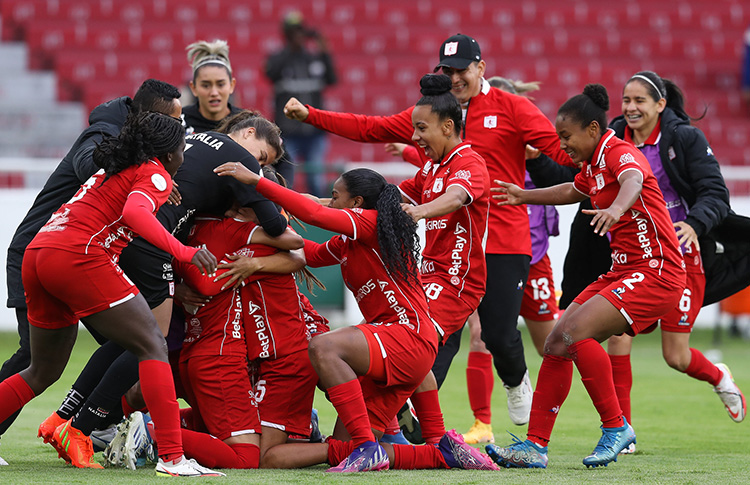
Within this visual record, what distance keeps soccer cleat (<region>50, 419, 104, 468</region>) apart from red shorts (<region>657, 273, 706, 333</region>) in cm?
332

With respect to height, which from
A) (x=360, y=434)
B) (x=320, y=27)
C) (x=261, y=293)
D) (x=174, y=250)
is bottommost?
(x=360, y=434)

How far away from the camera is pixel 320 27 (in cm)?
1608

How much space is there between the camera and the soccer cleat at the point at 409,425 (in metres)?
5.49

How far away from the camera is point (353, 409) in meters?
4.53

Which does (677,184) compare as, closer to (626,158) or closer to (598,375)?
(626,158)

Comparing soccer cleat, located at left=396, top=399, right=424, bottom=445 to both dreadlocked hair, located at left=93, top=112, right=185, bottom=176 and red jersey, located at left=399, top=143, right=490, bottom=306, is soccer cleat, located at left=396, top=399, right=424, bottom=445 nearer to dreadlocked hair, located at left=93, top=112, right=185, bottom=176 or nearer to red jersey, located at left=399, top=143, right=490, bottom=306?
red jersey, located at left=399, top=143, right=490, bottom=306

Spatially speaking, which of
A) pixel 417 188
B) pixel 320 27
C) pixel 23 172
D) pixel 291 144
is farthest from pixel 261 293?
pixel 320 27

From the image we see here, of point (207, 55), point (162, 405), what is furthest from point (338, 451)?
point (207, 55)

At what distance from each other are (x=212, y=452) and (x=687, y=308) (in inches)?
119

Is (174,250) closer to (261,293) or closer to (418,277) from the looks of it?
(261,293)

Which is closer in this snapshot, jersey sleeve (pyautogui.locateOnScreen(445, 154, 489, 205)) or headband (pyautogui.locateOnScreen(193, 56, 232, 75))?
jersey sleeve (pyautogui.locateOnScreen(445, 154, 489, 205))

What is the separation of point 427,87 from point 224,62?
2.07 m

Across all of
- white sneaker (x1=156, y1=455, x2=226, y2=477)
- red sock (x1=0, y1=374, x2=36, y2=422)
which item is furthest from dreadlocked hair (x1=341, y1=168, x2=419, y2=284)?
red sock (x1=0, y1=374, x2=36, y2=422)

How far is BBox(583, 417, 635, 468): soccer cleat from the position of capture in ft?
15.8
